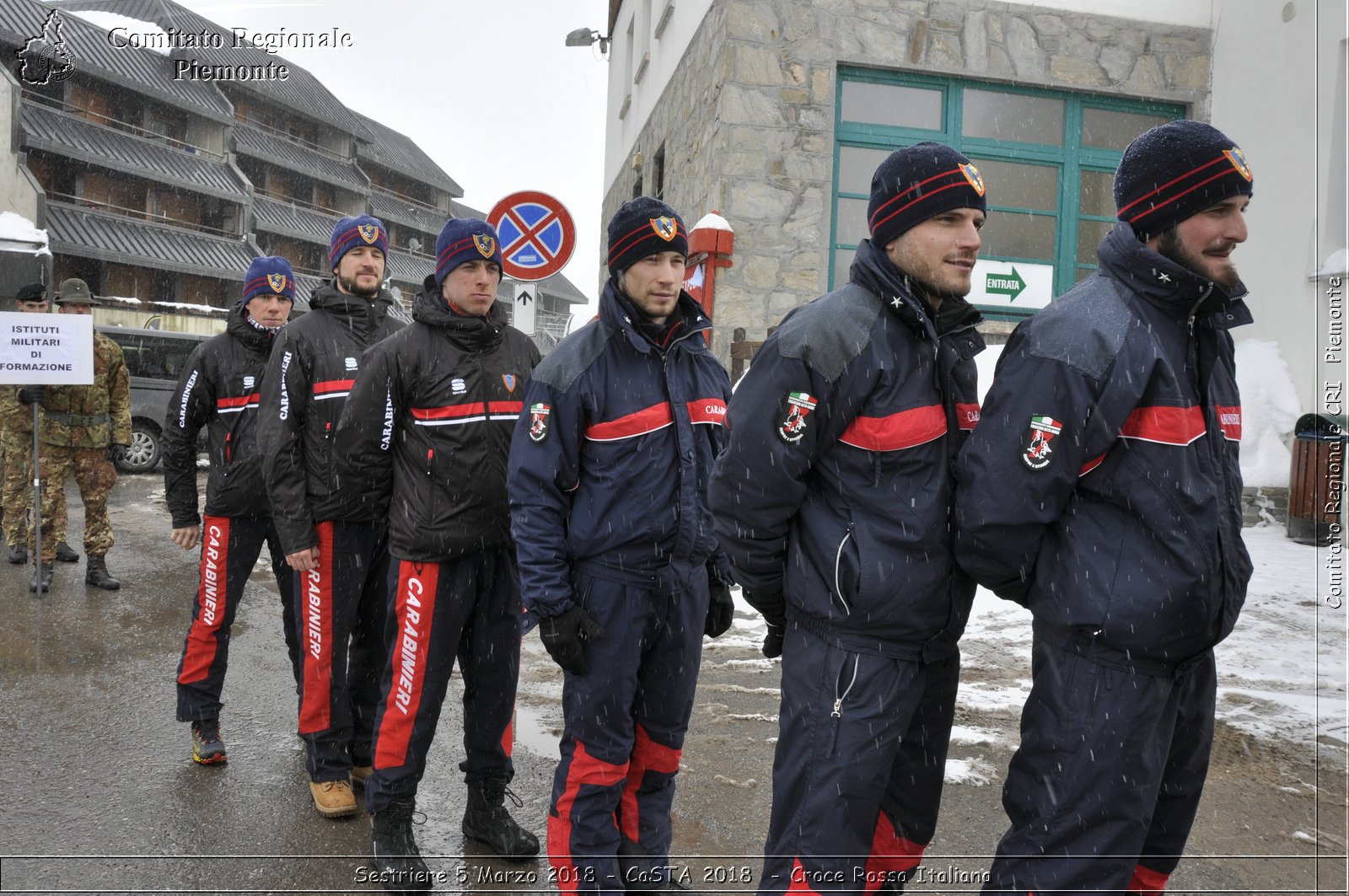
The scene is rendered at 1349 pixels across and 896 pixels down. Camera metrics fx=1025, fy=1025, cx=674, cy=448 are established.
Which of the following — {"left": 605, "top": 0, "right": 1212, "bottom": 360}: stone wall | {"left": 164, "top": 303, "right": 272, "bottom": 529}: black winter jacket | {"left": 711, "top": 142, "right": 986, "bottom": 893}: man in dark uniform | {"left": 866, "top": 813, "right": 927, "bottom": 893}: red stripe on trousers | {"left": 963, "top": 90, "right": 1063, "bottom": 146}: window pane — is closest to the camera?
{"left": 711, "top": 142, "right": 986, "bottom": 893}: man in dark uniform

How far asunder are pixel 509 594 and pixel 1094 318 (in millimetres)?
2184

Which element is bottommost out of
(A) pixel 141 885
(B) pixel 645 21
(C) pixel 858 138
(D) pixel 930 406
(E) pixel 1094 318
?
(A) pixel 141 885

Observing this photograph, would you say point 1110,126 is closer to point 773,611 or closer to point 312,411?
point 312,411

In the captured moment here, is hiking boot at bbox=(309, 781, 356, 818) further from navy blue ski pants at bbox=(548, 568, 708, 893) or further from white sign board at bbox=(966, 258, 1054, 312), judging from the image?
white sign board at bbox=(966, 258, 1054, 312)

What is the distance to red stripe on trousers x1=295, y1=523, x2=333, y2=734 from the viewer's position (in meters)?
4.01

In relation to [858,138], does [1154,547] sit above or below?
below

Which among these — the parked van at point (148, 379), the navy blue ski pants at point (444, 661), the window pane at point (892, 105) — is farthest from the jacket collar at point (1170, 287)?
the parked van at point (148, 379)

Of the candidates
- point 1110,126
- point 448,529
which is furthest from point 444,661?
point 1110,126

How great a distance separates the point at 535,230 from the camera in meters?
7.02

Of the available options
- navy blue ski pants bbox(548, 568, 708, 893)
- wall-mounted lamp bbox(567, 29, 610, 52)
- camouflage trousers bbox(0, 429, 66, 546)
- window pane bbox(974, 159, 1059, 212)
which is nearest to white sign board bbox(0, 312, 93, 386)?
camouflage trousers bbox(0, 429, 66, 546)

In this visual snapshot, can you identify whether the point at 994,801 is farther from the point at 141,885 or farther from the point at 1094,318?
the point at 141,885

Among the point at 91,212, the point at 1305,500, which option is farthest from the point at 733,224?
the point at 91,212

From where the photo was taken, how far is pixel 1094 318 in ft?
7.91

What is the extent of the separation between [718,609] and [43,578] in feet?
22.7
